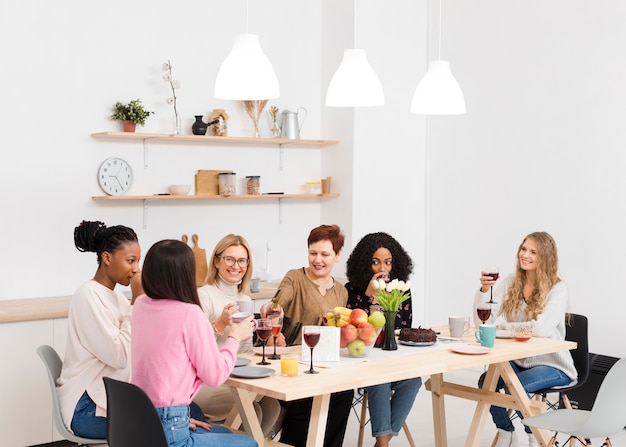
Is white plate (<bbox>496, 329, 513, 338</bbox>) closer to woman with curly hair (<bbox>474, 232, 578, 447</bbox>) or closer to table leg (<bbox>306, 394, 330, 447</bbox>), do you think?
woman with curly hair (<bbox>474, 232, 578, 447</bbox>)

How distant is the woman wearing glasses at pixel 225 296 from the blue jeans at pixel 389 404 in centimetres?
50

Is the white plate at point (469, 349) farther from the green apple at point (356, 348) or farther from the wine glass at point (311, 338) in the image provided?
the wine glass at point (311, 338)

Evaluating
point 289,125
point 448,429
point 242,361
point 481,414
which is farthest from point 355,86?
point 289,125

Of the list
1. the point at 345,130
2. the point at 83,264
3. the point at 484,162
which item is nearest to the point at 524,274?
the point at 484,162

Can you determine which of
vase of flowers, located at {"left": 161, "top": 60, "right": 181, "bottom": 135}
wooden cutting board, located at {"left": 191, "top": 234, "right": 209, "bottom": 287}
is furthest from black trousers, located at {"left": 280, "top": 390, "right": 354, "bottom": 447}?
vase of flowers, located at {"left": 161, "top": 60, "right": 181, "bottom": 135}

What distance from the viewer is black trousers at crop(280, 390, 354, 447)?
423cm

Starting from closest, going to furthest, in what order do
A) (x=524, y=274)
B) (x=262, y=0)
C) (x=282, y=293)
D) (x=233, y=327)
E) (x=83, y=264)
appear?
(x=233, y=327) → (x=282, y=293) → (x=524, y=274) → (x=83, y=264) → (x=262, y=0)

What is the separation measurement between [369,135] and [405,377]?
3.53 m

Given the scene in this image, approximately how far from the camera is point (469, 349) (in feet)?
12.6

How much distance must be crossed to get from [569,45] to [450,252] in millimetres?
1828

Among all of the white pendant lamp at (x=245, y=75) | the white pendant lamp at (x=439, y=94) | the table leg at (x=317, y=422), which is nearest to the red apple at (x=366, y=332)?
the table leg at (x=317, y=422)

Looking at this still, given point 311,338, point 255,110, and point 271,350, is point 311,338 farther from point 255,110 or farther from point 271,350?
point 255,110

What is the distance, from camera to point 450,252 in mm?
6824

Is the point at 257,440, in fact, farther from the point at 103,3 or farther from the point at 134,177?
the point at 103,3
